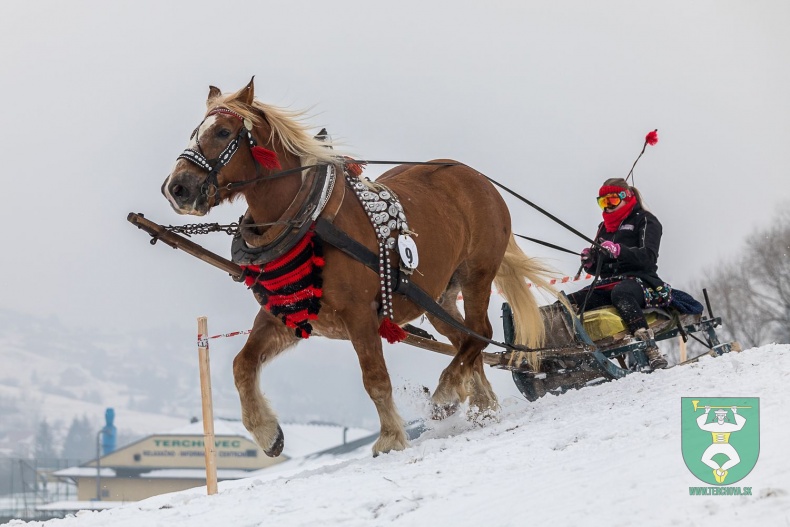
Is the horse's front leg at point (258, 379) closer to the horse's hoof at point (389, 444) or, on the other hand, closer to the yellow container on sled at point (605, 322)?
the horse's hoof at point (389, 444)

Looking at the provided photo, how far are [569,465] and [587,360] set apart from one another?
12.1 feet

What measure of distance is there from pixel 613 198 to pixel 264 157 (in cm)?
388

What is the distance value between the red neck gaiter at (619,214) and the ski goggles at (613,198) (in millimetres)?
50

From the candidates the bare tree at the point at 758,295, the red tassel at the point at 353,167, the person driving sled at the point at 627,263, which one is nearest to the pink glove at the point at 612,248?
the person driving sled at the point at 627,263

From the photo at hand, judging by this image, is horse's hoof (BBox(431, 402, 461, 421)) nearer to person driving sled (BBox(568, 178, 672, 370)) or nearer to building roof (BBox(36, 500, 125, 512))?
person driving sled (BBox(568, 178, 672, 370))

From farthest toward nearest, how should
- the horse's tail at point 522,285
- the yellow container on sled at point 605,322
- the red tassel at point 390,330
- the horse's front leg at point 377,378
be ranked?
the horse's tail at point 522,285
the yellow container on sled at point 605,322
the red tassel at point 390,330
the horse's front leg at point 377,378

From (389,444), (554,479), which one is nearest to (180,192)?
(389,444)

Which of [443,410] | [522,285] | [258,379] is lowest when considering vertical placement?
[443,410]

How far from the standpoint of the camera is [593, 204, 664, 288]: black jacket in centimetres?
850

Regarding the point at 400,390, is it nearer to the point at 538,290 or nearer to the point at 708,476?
the point at 538,290

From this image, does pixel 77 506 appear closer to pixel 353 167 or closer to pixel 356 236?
pixel 353 167

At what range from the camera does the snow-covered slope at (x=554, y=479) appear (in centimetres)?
394

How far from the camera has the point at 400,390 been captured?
766 centimetres

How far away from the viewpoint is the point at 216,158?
6.11 metres
